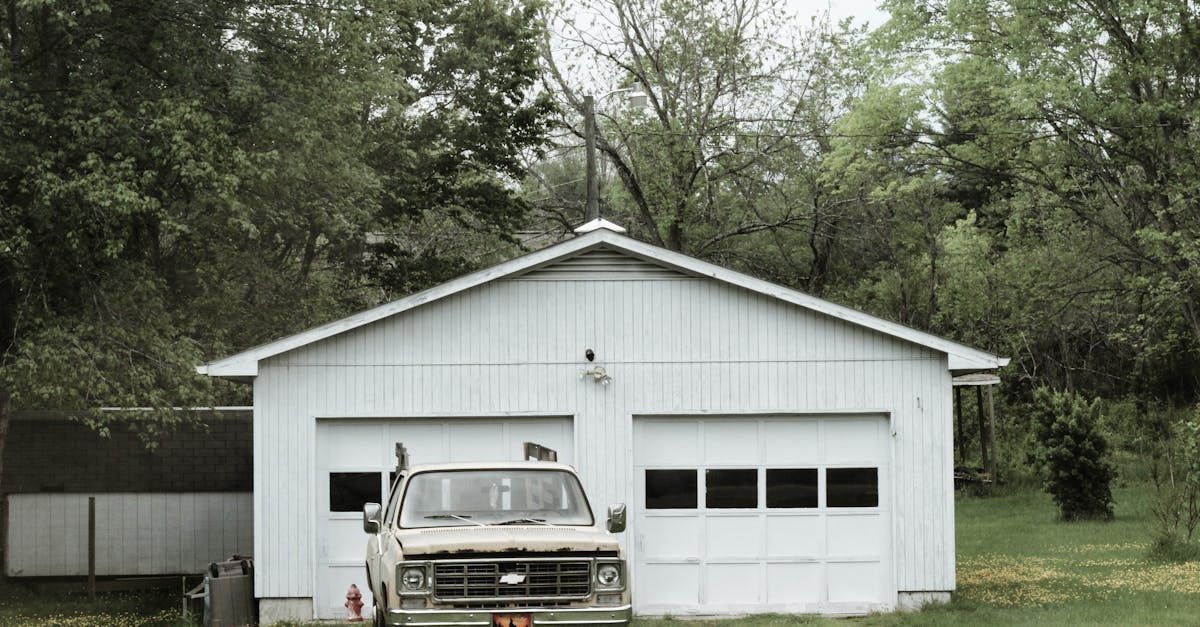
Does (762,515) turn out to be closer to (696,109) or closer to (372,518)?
(372,518)

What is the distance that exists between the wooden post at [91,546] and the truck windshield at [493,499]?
934cm

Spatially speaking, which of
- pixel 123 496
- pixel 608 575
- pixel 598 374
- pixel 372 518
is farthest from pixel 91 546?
pixel 608 575

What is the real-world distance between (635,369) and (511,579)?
7004 mm

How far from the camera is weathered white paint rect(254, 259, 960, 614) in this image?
17562mm

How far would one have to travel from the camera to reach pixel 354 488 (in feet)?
57.9

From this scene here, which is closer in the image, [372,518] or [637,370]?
[372,518]

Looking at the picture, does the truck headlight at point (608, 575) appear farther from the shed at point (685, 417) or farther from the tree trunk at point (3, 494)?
the tree trunk at point (3, 494)

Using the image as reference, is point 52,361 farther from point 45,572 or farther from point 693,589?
point 693,589

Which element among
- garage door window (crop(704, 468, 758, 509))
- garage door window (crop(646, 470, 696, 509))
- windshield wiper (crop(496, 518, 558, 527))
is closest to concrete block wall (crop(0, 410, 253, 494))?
garage door window (crop(646, 470, 696, 509))

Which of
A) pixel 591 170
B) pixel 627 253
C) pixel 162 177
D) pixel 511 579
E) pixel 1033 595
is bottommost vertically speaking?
pixel 1033 595


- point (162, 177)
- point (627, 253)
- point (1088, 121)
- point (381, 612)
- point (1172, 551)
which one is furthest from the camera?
point (1088, 121)

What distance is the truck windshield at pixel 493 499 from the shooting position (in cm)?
1216

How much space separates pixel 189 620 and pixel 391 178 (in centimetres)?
1536

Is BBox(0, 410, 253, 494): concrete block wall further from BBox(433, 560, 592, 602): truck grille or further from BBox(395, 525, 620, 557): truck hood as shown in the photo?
BBox(433, 560, 592, 602): truck grille
